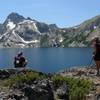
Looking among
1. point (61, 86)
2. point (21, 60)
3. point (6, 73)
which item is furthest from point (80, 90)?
point (21, 60)

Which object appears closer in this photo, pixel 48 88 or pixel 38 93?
pixel 38 93

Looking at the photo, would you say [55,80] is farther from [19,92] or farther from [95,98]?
[95,98]

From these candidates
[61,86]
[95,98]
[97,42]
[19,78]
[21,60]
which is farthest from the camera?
[21,60]

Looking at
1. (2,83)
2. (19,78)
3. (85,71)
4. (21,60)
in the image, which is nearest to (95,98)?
(19,78)

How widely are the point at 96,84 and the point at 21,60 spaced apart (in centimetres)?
1062

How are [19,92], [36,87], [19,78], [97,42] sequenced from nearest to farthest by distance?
[36,87]
[19,92]
[19,78]
[97,42]

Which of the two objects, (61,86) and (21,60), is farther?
(21,60)

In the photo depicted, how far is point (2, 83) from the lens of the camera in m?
19.9

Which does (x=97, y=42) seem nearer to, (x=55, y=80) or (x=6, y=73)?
(x=55, y=80)

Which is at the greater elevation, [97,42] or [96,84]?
[97,42]

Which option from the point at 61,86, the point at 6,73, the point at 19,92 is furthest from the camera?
the point at 6,73

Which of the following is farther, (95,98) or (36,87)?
(36,87)

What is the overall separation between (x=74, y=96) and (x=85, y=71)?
742 centimetres

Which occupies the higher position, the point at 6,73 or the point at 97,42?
the point at 97,42
